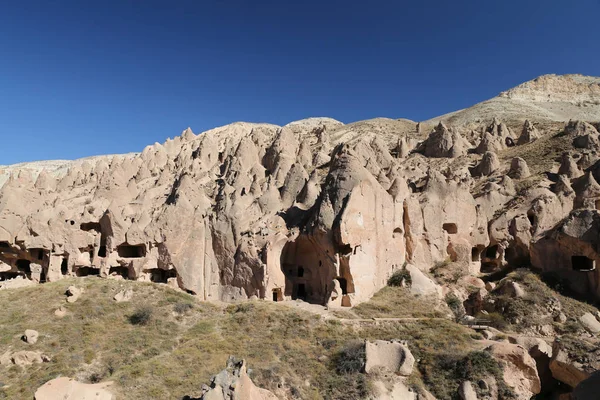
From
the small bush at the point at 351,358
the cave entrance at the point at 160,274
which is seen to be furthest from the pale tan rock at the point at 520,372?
the cave entrance at the point at 160,274

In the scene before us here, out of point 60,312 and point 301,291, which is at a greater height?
point 60,312

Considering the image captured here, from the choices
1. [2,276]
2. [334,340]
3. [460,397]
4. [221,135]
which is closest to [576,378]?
[460,397]

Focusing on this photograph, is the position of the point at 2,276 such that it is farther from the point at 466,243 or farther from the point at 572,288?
the point at 572,288

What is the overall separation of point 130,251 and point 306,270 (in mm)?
12959

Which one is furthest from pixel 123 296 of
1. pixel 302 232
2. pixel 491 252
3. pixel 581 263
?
pixel 581 263

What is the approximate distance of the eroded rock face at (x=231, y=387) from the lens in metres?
12.9

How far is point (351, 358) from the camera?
729 inches

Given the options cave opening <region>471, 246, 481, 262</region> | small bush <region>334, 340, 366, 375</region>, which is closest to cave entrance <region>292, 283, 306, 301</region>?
small bush <region>334, 340, 366, 375</region>

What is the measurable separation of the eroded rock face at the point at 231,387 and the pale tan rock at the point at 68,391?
13.5 feet

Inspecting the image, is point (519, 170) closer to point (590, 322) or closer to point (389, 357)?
point (590, 322)

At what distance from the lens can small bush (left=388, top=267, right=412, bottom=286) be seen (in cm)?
2719

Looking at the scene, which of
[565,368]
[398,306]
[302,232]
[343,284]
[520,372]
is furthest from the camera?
[302,232]

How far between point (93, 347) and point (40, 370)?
2.32 m

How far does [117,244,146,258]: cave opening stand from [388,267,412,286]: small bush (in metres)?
17.4
